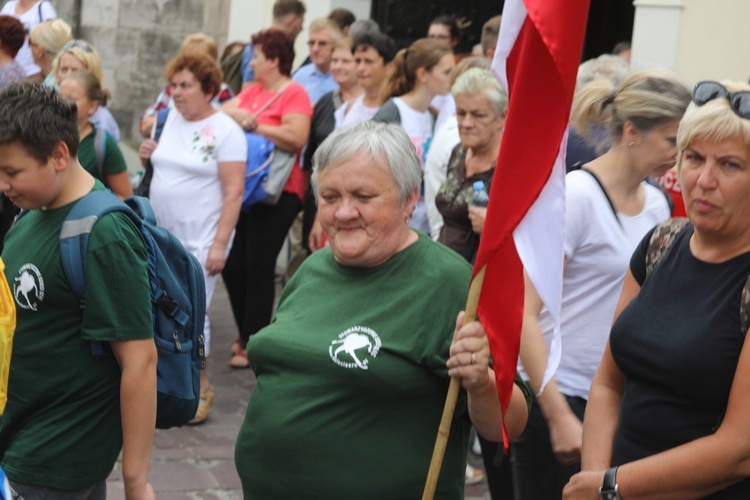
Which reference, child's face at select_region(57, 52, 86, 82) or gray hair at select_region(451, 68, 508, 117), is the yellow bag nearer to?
Result: gray hair at select_region(451, 68, 508, 117)

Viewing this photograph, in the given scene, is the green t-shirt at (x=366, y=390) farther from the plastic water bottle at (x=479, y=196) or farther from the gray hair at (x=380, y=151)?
the plastic water bottle at (x=479, y=196)

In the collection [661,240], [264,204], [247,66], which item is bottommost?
[264,204]

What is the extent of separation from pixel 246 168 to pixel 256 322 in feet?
3.66

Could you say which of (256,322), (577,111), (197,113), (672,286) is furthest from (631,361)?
(256,322)

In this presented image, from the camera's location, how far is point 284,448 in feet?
11.0

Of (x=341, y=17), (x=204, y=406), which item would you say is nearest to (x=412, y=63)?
(x=204, y=406)

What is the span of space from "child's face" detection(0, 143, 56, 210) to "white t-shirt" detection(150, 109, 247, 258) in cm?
367

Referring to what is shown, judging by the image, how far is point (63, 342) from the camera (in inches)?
145

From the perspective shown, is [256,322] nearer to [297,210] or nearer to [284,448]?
[297,210]

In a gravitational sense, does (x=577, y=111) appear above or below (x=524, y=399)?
above

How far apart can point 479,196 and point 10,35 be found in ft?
16.0

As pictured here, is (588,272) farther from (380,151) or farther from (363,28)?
(363,28)

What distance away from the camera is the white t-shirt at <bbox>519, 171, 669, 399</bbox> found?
160 inches

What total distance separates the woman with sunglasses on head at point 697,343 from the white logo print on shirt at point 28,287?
161cm
